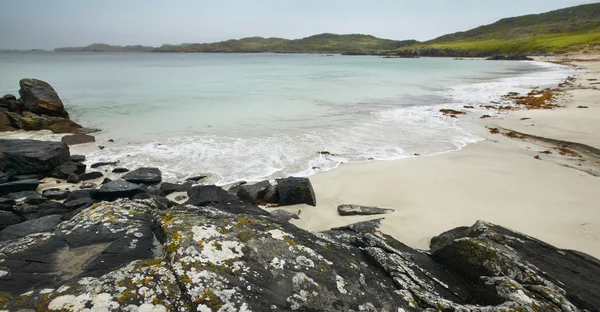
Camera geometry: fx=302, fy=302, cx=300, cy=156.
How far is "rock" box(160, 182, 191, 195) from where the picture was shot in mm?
9516

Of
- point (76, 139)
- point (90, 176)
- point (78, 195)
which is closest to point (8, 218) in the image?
point (78, 195)

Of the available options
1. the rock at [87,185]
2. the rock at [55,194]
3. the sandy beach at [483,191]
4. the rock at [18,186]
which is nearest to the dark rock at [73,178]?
the rock at [87,185]

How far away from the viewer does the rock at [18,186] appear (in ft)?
29.8

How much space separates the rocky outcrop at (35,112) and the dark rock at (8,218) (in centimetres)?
1365

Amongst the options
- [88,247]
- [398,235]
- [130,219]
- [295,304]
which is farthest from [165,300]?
[398,235]

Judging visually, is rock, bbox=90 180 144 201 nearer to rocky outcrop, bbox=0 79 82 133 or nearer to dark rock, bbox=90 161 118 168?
dark rock, bbox=90 161 118 168

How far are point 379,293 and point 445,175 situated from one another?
27.2 ft

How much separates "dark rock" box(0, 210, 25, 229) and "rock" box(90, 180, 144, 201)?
1.59 metres

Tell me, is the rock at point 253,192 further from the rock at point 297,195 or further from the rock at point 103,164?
the rock at point 103,164

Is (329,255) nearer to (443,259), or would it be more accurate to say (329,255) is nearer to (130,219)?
(443,259)

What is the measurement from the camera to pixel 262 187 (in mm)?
9117

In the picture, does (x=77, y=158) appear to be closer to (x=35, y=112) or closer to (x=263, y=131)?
(x=263, y=131)

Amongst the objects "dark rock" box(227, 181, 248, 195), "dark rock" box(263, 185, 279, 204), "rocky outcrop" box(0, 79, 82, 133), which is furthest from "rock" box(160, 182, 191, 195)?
"rocky outcrop" box(0, 79, 82, 133)

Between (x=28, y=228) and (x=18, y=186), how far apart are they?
4.77m
